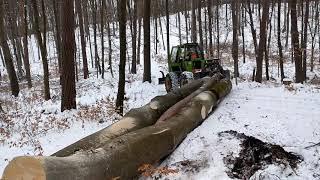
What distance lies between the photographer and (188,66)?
17.2 m

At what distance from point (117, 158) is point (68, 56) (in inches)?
297

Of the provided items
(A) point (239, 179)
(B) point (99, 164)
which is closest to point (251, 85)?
(A) point (239, 179)

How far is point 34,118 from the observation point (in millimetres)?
12773

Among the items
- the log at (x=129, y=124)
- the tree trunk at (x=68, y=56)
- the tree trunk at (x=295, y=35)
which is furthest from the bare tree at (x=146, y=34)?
the log at (x=129, y=124)

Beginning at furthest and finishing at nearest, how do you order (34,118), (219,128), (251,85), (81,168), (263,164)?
1. (251,85)
2. (34,118)
3. (219,128)
4. (263,164)
5. (81,168)

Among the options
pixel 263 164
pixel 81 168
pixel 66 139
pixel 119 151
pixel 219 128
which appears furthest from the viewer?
pixel 66 139

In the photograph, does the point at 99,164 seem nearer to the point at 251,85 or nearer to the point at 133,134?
the point at 133,134

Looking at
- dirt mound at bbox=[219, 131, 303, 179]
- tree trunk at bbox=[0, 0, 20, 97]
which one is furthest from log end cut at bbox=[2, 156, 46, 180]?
tree trunk at bbox=[0, 0, 20, 97]

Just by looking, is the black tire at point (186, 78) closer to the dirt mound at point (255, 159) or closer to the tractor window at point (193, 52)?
the tractor window at point (193, 52)

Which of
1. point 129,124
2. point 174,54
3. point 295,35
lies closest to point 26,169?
point 129,124

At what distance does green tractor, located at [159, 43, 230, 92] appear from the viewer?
16.3 m

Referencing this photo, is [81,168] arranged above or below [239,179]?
above

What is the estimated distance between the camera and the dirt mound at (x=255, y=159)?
6.45 meters

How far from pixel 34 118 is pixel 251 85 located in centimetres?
851
